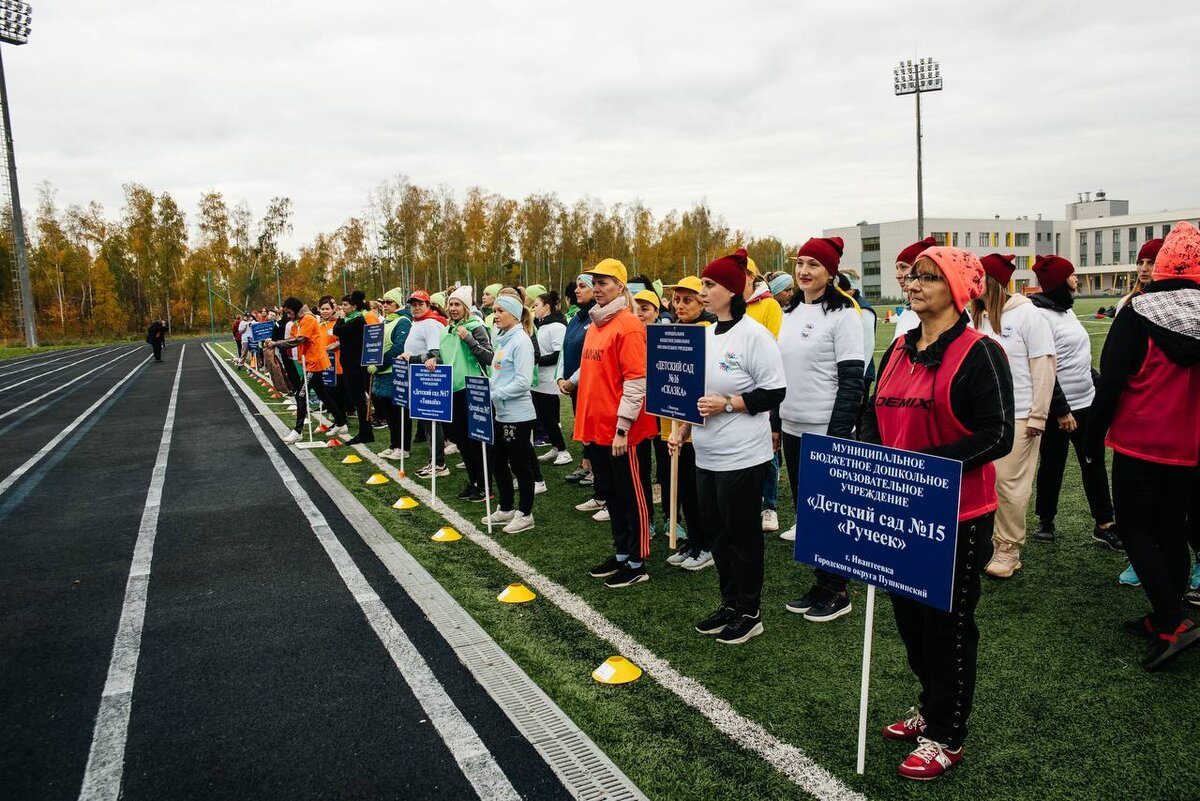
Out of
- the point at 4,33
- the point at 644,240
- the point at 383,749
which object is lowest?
the point at 383,749

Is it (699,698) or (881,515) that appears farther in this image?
(699,698)

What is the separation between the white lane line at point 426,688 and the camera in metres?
3.07

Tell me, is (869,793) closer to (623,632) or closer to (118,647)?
(623,632)

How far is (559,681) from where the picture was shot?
3848 millimetres

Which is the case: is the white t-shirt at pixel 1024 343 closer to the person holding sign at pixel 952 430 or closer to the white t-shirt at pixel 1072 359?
the white t-shirt at pixel 1072 359

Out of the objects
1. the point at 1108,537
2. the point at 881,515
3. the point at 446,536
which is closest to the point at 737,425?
the point at 881,515

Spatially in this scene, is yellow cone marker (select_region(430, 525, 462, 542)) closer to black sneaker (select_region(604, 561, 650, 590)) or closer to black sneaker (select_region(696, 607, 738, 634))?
black sneaker (select_region(604, 561, 650, 590))

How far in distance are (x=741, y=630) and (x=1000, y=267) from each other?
290 centimetres

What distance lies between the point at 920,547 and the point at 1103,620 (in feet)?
7.89

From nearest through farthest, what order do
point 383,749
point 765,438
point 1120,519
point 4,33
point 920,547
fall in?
point 920,547 → point 383,749 → point 1120,519 → point 765,438 → point 4,33

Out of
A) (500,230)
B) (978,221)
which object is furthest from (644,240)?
(978,221)

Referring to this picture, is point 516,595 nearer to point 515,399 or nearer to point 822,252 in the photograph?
point 515,399

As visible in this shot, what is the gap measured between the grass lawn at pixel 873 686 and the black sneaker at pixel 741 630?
6 cm

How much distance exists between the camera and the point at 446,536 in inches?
253
